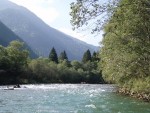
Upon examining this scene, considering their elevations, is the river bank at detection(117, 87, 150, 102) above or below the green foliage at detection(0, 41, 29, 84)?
below

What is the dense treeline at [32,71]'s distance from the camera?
116938mm

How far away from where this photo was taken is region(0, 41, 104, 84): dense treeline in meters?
117

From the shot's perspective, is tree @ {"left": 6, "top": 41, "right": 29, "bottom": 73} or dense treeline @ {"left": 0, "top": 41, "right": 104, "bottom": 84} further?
tree @ {"left": 6, "top": 41, "right": 29, "bottom": 73}

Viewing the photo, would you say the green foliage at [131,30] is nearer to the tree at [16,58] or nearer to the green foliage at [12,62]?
the green foliage at [12,62]

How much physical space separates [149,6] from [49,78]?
11766 centimetres

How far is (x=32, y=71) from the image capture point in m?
126

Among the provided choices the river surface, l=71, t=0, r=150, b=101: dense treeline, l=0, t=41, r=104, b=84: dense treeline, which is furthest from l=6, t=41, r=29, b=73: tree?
l=71, t=0, r=150, b=101: dense treeline

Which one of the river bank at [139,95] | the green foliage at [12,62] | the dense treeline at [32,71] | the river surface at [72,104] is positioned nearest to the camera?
the river surface at [72,104]

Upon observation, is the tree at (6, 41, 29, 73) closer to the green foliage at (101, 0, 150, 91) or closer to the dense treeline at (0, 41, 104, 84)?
the dense treeline at (0, 41, 104, 84)

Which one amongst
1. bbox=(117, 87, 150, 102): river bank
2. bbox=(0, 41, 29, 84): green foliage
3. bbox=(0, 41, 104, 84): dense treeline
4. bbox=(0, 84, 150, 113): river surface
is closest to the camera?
bbox=(0, 84, 150, 113): river surface

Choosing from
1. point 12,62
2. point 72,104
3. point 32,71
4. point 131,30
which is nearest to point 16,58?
point 12,62

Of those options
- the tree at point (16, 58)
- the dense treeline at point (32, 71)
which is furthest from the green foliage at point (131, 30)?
the tree at point (16, 58)

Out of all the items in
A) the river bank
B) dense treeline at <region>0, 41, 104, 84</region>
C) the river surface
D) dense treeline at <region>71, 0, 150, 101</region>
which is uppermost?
dense treeline at <region>0, 41, 104, 84</region>

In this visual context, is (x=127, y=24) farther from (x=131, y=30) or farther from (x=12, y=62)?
(x=12, y=62)
